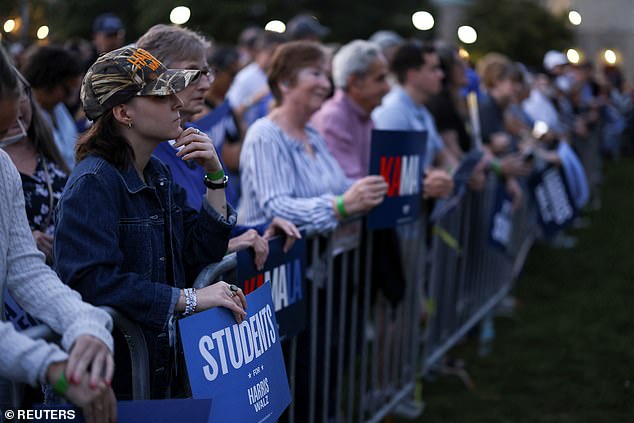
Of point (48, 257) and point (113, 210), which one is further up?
point (113, 210)

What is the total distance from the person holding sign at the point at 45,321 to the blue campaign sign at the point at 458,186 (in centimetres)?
323

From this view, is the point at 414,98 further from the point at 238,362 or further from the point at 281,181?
the point at 238,362

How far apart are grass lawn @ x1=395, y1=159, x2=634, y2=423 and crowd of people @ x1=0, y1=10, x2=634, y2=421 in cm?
139

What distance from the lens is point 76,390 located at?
1997mm

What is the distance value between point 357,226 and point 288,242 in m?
0.90

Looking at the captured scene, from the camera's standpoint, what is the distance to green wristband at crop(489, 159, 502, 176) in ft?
21.5

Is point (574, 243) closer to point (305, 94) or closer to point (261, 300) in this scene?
point (305, 94)

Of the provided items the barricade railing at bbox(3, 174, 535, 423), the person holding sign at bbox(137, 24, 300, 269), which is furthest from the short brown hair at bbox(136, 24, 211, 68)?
the barricade railing at bbox(3, 174, 535, 423)

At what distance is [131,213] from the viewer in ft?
8.56

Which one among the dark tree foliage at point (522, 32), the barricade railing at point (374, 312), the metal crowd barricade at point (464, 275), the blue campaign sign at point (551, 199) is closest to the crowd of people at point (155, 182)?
the barricade railing at point (374, 312)

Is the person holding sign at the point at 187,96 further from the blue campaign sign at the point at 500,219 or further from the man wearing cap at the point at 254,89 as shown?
the man wearing cap at the point at 254,89

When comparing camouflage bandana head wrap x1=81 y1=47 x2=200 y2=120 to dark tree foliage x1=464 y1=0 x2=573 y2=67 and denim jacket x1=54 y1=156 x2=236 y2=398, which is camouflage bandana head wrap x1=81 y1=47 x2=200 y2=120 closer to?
denim jacket x1=54 y1=156 x2=236 y2=398

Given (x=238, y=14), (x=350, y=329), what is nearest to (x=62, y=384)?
(x=350, y=329)

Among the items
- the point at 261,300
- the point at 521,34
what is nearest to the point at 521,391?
the point at 261,300
